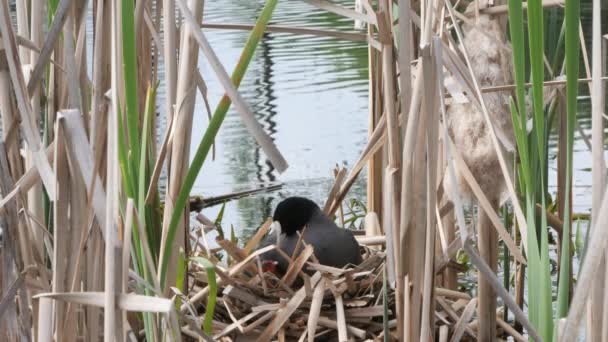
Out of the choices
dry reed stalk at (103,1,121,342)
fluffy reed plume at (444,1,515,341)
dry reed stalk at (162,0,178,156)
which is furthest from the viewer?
fluffy reed plume at (444,1,515,341)

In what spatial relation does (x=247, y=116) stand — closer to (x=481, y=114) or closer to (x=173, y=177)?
(x=173, y=177)

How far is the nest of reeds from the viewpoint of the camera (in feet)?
5.86

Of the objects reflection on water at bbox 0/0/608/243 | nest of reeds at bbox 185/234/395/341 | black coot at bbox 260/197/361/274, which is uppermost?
reflection on water at bbox 0/0/608/243

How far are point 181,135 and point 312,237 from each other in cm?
79

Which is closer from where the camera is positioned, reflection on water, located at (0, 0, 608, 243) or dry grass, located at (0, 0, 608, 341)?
dry grass, located at (0, 0, 608, 341)

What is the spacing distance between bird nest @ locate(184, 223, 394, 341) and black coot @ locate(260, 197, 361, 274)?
5 centimetres

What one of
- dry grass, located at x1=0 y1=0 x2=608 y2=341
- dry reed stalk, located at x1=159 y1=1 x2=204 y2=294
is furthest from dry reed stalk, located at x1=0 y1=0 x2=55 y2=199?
dry reed stalk, located at x1=159 y1=1 x2=204 y2=294

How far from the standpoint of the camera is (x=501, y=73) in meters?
1.64

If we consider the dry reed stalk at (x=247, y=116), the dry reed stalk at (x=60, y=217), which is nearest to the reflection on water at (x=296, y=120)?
the dry reed stalk at (x=60, y=217)

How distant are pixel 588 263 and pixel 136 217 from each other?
56 centimetres

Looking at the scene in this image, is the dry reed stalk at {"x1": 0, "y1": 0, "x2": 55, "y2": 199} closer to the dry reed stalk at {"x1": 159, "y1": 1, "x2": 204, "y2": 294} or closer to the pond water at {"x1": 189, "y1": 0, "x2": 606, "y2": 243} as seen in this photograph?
the dry reed stalk at {"x1": 159, "y1": 1, "x2": 204, "y2": 294}

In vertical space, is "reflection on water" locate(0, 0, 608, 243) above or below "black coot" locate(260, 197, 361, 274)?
above

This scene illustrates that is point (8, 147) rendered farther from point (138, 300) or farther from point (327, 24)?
point (327, 24)

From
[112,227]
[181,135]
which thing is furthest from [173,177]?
[112,227]
